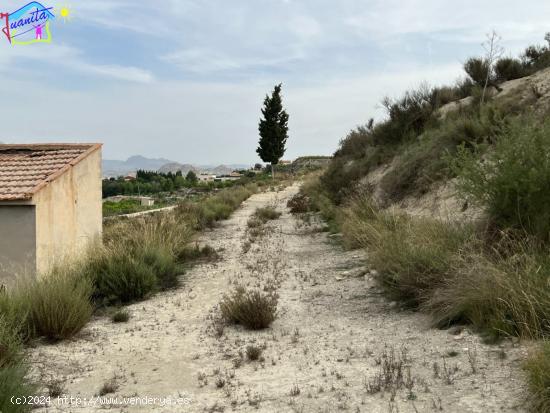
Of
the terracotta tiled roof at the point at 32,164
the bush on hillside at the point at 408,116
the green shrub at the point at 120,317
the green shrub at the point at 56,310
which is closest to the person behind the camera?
the green shrub at the point at 56,310

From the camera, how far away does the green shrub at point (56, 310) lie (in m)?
6.69

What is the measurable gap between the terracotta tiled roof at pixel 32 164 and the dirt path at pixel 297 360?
3088 mm

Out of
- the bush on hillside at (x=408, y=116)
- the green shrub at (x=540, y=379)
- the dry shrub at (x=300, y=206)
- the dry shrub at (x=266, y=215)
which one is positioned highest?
the bush on hillside at (x=408, y=116)

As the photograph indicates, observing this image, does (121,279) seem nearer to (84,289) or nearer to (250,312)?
(84,289)

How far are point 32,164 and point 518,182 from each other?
910cm

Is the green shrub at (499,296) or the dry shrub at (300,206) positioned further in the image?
the dry shrub at (300,206)

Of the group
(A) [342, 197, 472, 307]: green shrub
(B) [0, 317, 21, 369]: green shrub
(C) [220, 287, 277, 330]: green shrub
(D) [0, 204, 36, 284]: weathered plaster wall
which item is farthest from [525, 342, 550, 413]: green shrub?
(D) [0, 204, 36, 284]: weathered plaster wall

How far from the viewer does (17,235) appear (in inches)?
358

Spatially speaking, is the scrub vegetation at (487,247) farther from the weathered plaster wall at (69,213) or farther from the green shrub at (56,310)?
the weathered plaster wall at (69,213)

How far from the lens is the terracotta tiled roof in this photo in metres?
9.38

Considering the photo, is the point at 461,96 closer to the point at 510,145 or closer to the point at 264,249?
the point at 264,249

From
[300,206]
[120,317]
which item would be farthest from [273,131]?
[120,317]

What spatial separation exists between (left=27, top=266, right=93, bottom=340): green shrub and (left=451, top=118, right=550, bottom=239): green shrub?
5645 millimetres

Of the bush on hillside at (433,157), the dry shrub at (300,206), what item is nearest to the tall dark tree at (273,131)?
the dry shrub at (300,206)
